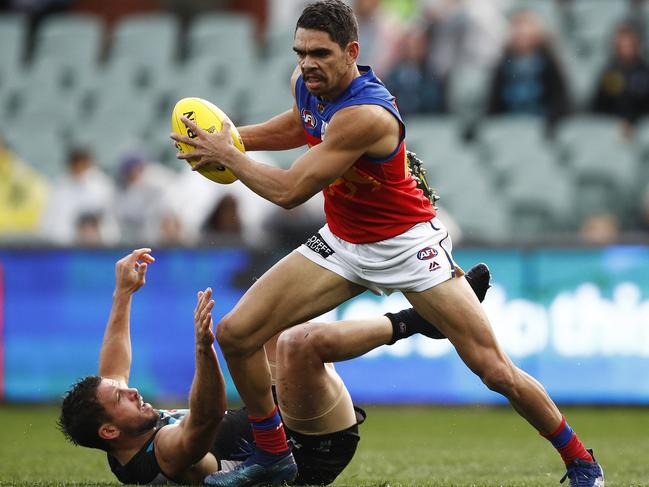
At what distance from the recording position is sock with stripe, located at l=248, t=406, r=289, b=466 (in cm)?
598

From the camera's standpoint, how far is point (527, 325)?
1038cm

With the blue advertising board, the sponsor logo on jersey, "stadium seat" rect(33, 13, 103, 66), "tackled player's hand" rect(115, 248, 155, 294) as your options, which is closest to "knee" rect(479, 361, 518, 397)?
the sponsor logo on jersey

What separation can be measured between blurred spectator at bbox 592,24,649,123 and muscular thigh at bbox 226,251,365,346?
23.4 ft

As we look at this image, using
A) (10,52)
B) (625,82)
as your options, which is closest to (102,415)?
(625,82)

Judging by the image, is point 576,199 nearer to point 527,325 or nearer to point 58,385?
point 527,325

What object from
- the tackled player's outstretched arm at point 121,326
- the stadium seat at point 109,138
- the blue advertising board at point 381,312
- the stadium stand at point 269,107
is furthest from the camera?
the stadium seat at point 109,138

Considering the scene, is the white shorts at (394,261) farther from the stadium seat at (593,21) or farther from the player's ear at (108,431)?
the stadium seat at (593,21)

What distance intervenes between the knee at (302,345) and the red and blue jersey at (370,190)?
49cm

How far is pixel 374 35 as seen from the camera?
45.6 ft

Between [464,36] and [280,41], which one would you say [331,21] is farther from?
[280,41]

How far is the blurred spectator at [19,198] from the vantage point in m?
13.5

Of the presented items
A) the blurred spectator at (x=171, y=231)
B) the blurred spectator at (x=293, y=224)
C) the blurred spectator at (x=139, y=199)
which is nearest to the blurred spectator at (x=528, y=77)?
the blurred spectator at (x=293, y=224)

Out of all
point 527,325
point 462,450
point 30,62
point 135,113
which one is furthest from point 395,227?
point 30,62

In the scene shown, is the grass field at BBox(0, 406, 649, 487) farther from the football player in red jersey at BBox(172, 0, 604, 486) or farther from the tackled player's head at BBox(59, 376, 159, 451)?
the football player in red jersey at BBox(172, 0, 604, 486)
